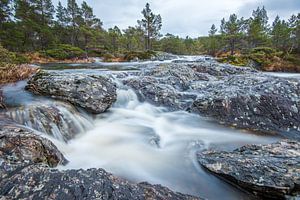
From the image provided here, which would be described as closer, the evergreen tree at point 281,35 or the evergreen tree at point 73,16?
the evergreen tree at point 73,16

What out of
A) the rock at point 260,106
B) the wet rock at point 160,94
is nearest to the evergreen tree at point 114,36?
the wet rock at point 160,94

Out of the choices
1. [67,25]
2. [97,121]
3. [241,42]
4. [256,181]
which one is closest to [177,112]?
[97,121]

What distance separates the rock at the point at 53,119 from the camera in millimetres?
4191

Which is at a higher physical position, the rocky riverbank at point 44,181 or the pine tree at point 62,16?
the pine tree at point 62,16

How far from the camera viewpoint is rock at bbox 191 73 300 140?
545cm

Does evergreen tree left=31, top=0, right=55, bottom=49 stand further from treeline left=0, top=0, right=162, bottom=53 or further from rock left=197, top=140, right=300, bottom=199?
rock left=197, top=140, right=300, bottom=199

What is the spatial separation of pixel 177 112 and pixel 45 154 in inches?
176

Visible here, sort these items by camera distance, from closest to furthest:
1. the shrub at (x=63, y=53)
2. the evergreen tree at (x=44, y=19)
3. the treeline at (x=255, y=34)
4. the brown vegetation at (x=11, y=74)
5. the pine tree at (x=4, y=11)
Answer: the brown vegetation at (x=11, y=74), the pine tree at (x=4, y=11), the shrub at (x=63, y=53), the evergreen tree at (x=44, y=19), the treeline at (x=255, y=34)

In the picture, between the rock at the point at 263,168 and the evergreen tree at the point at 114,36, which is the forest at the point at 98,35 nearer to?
the evergreen tree at the point at 114,36

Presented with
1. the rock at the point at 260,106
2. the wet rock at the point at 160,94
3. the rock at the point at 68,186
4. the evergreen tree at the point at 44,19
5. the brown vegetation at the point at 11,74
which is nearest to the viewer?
the rock at the point at 68,186

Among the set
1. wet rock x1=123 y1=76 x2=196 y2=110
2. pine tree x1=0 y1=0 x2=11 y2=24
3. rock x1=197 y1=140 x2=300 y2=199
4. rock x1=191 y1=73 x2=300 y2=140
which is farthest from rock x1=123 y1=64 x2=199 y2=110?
pine tree x1=0 y1=0 x2=11 y2=24

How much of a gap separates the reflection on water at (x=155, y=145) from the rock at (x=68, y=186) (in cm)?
90

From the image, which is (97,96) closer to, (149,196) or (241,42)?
(149,196)

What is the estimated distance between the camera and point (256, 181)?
9.51 ft
